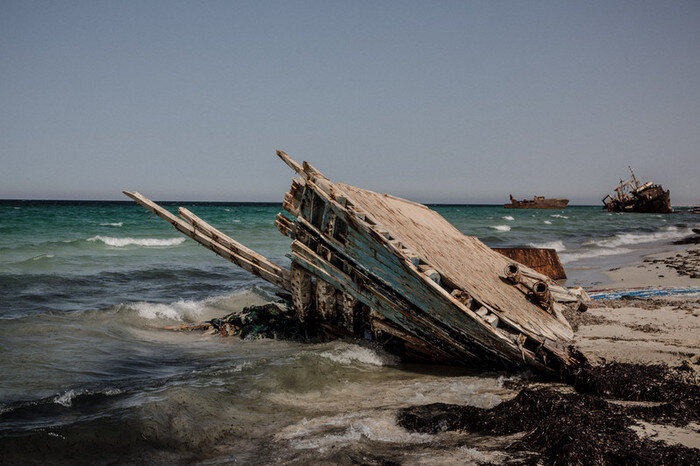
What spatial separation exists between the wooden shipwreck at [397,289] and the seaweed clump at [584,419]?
1.84 ft

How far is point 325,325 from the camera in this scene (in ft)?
19.5

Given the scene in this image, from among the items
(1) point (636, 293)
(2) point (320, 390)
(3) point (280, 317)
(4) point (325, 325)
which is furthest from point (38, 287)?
(1) point (636, 293)

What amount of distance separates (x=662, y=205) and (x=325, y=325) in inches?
2763

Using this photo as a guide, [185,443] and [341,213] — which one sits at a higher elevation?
[341,213]

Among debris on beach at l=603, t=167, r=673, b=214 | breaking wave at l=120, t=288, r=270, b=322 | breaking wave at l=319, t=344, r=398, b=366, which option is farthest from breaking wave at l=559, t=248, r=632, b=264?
debris on beach at l=603, t=167, r=673, b=214

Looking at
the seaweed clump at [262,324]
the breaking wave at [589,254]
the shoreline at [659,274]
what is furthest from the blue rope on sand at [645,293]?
the breaking wave at [589,254]

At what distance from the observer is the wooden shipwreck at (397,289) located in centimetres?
453

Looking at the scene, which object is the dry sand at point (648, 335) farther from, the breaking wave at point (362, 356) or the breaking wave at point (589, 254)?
the breaking wave at point (589, 254)

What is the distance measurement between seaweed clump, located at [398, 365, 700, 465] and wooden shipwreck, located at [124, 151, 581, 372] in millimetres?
559

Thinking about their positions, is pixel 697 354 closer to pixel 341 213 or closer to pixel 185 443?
pixel 341 213

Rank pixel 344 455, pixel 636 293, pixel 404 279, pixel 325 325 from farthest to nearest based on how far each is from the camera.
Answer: pixel 636 293, pixel 325 325, pixel 404 279, pixel 344 455

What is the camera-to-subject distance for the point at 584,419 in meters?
3.48

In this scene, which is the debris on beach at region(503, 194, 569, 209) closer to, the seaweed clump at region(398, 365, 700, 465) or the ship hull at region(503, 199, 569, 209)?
the ship hull at region(503, 199, 569, 209)

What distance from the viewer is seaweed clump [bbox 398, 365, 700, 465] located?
2949mm
